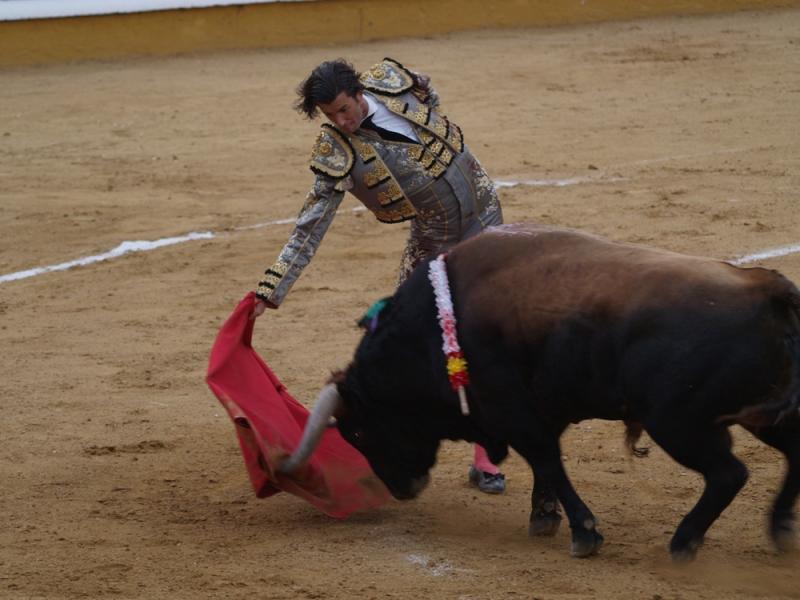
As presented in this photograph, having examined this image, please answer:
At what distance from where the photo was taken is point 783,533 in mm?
4023

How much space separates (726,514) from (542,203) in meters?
4.28

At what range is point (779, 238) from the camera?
765 centimetres

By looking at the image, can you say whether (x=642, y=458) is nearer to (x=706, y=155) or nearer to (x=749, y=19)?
(x=706, y=155)

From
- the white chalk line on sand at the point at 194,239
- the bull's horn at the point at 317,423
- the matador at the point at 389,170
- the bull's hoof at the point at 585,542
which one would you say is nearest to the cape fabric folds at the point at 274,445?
the bull's horn at the point at 317,423

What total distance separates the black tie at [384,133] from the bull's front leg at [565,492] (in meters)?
1.16

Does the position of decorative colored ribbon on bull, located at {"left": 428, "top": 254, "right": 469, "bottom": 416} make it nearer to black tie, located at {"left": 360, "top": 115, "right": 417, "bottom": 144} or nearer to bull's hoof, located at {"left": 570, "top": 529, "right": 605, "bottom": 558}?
bull's hoof, located at {"left": 570, "top": 529, "right": 605, "bottom": 558}

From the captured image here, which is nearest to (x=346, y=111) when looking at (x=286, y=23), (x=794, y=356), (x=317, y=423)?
(x=317, y=423)

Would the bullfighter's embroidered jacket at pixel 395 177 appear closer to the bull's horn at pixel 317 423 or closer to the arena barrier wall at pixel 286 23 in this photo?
the bull's horn at pixel 317 423

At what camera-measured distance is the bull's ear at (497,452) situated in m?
4.36

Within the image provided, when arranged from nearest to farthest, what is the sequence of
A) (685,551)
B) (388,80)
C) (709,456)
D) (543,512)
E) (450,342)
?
(709,456) → (685,551) → (450,342) → (543,512) → (388,80)

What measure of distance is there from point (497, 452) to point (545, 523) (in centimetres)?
26

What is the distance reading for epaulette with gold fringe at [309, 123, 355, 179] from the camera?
4.62 metres

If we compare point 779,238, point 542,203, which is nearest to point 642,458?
point 779,238

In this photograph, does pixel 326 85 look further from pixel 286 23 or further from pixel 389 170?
pixel 286 23
